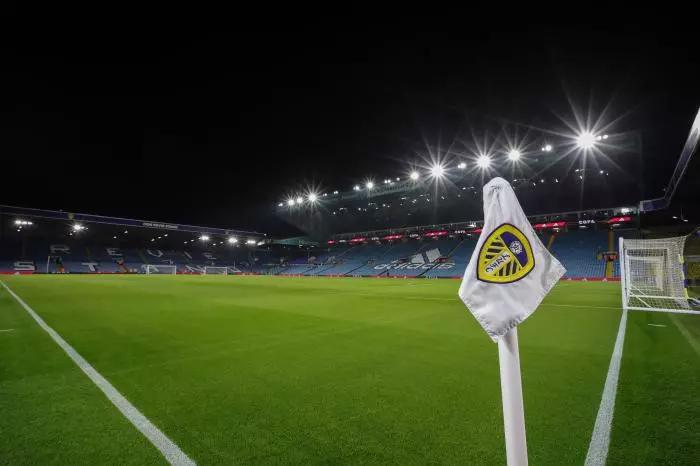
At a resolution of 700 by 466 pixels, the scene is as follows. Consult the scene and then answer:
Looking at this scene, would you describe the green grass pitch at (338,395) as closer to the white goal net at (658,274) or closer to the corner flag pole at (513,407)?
the corner flag pole at (513,407)

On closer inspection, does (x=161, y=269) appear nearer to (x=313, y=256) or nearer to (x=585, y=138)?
(x=313, y=256)

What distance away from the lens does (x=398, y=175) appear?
4025 centimetres

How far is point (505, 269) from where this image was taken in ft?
5.04

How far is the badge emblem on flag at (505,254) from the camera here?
59.9 inches

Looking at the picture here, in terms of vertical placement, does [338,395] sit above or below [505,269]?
below

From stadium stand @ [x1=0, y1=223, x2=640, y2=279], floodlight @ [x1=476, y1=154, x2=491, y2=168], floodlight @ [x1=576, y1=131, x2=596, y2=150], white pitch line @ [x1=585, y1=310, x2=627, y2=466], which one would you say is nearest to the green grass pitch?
white pitch line @ [x1=585, y1=310, x2=627, y2=466]

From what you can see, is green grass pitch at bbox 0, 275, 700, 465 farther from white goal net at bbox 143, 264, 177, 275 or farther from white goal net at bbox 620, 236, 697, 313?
white goal net at bbox 143, 264, 177, 275

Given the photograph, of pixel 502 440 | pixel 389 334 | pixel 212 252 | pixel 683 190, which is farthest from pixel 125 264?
pixel 683 190

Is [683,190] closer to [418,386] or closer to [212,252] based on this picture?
[418,386]

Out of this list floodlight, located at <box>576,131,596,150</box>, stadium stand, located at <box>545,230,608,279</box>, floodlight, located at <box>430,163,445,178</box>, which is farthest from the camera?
floodlight, located at <box>430,163,445,178</box>

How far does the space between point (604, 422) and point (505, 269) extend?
206 centimetres

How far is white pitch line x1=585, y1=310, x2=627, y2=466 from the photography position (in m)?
2.08

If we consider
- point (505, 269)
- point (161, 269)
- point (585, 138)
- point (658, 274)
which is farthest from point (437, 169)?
point (161, 269)

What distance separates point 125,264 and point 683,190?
6819cm
